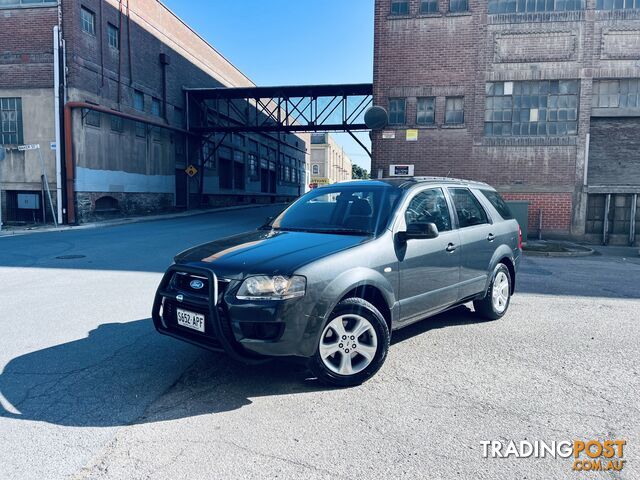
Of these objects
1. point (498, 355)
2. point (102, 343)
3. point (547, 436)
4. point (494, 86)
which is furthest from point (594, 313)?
point (494, 86)

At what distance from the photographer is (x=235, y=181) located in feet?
139

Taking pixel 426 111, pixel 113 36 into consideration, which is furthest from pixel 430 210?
pixel 113 36

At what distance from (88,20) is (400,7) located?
50.1ft

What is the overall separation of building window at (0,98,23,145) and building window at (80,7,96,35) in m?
4.61

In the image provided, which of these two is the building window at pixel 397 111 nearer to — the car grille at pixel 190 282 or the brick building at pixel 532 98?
the brick building at pixel 532 98

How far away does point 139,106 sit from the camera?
2656cm

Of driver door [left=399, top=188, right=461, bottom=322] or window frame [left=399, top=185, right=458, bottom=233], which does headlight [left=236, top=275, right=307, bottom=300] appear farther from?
window frame [left=399, top=185, right=458, bottom=233]

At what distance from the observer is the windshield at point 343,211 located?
4.37 metres

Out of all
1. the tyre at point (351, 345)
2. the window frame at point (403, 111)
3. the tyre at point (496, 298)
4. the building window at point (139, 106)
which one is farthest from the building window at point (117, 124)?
the tyre at point (351, 345)

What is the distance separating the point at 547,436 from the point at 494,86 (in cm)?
1526

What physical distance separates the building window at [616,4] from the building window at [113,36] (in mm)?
22011

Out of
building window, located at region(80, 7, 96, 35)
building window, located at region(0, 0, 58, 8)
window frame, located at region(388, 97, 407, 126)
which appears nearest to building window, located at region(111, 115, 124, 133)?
building window, located at region(80, 7, 96, 35)

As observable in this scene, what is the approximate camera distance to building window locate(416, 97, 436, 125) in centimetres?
1639

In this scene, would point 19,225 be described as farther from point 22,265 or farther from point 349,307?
point 349,307
